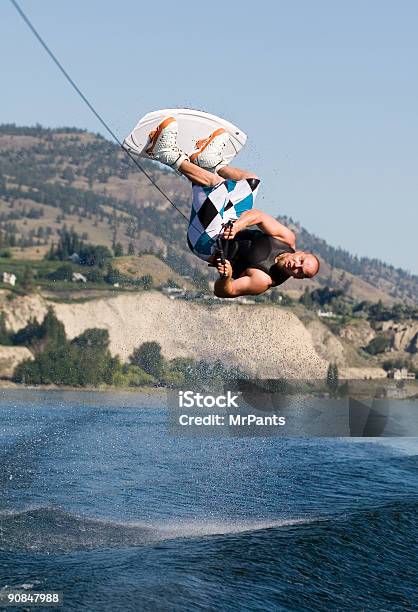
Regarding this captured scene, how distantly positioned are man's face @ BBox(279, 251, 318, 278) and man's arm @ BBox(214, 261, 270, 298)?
339 mm

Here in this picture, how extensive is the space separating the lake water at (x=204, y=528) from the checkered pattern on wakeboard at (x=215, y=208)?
5531 millimetres

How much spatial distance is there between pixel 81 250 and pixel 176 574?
16409cm

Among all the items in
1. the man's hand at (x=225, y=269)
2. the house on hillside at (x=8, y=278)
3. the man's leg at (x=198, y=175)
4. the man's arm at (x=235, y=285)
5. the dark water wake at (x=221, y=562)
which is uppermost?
the house on hillside at (x=8, y=278)

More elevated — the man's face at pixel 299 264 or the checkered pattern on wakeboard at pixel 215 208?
the checkered pattern on wakeboard at pixel 215 208

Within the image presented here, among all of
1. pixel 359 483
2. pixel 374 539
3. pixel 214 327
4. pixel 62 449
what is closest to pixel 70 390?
pixel 214 327

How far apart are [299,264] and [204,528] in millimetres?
9522

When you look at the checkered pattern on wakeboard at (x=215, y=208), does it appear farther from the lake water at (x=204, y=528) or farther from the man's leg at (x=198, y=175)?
the lake water at (x=204, y=528)

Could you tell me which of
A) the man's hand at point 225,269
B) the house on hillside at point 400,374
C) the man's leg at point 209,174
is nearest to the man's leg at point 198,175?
the man's leg at point 209,174

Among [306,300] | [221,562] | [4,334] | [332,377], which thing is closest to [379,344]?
[306,300]

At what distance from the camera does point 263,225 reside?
13.0 metres

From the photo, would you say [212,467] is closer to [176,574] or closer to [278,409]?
[176,574]

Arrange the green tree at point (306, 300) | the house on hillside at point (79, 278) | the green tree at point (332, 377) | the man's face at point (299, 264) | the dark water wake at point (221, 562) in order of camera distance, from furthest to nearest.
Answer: the green tree at point (306, 300) → the green tree at point (332, 377) → the house on hillside at point (79, 278) → the dark water wake at point (221, 562) → the man's face at point (299, 264)

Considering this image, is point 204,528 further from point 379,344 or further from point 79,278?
point 379,344

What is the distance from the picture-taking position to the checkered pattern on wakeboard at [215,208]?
42.9ft
